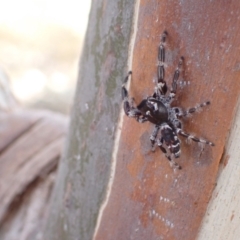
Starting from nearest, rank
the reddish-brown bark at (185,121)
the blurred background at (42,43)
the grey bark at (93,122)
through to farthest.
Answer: the reddish-brown bark at (185,121), the grey bark at (93,122), the blurred background at (42,43)

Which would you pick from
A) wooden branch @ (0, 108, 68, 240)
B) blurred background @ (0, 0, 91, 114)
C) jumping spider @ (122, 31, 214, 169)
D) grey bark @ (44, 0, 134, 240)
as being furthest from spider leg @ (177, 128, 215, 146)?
blurred background @ (0, 0, 91, 114)

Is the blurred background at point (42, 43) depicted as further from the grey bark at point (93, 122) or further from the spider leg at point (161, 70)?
the spider leg at point (161, 70)

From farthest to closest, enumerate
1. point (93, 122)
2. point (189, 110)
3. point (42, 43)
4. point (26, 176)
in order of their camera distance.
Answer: point (42, 43), point (26, 176), point (93, 122), point (189, 110)

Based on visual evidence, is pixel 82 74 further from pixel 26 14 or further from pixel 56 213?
pixel 26 14

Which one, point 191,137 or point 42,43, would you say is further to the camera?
point 42,43

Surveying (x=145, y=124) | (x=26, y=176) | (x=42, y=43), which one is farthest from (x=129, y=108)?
(x=42, y=43)

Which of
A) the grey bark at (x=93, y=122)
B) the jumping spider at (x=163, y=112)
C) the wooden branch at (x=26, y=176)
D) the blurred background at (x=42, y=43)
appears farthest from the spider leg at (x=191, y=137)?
the blurred background at (x=42, y=43)

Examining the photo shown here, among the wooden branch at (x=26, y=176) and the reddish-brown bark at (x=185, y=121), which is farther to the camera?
the wooden branch at (x=26, y=176)

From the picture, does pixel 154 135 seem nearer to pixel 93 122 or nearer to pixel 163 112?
pixel 163 112
